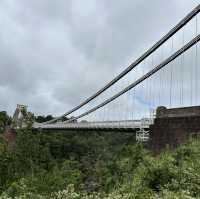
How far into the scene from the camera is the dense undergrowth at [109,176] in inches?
439

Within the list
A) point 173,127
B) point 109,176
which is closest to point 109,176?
point 109,176

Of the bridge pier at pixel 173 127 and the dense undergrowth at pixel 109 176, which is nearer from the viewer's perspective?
the dense undergrowth at pixel 109 176

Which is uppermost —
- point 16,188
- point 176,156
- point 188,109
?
point 188,109

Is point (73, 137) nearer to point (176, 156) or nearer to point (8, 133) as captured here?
point (8, 133)

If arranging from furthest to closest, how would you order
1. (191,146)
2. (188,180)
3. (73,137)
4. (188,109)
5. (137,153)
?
(73,137), (188,109), (137,153), (191,146), (188,180)

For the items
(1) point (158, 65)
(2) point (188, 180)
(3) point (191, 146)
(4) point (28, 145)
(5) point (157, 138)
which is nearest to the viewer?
(2) point (188, 180)

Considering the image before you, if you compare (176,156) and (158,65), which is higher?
(158,65)

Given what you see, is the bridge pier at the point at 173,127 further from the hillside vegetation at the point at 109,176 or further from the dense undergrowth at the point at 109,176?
the hillside vegetation at the point at 109,176

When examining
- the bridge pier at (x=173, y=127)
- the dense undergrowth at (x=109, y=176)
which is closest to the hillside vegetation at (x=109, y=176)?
the dense undergrowth at (x=109, y=176)

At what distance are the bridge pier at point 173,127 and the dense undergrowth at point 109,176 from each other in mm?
1184

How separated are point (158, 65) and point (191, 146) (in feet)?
37.3

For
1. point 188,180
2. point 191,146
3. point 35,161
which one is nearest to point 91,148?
point 35,161

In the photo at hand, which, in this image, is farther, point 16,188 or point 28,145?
point 28,145

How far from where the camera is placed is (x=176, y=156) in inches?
715
